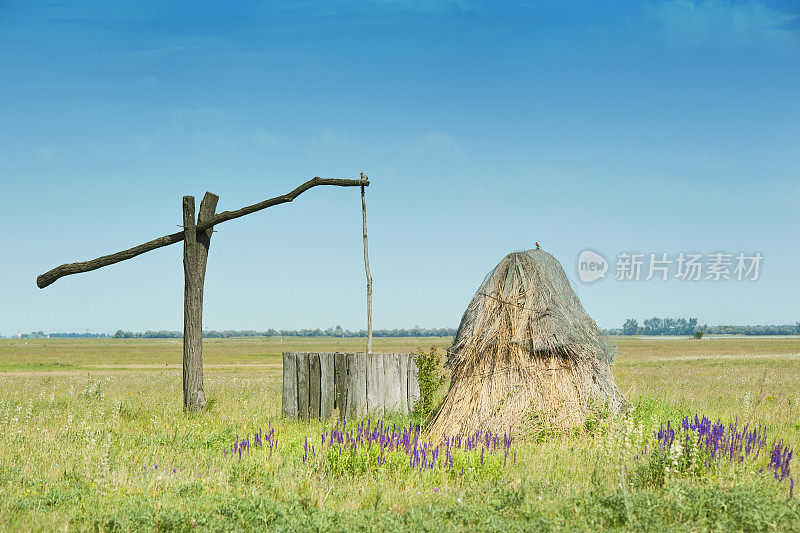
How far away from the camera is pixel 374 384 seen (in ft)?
36.6

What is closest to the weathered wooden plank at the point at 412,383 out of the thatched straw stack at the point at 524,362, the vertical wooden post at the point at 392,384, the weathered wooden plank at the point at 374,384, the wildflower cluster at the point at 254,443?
the vertical wooden post at the point at 392,384

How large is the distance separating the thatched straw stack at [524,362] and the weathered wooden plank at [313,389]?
8.58 ft

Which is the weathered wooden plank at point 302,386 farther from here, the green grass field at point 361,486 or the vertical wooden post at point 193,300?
the vertical wooden post at point 193,300

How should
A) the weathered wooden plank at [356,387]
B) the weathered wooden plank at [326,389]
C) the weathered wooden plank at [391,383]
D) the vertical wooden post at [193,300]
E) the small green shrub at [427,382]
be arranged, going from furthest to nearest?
the vertical wooden post at [193,300] → the weathered wooden plank at [391,383] → the weathered wooden plank at [326,389] → the weathered wooden plank at [356,387] → the small green shrub at [427,382]

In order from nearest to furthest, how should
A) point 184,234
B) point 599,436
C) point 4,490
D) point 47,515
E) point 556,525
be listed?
point 556,525, point 47,515, point 4,490, point 599,436, point 184,234

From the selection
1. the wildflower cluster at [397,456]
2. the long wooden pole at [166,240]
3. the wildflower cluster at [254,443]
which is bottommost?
the wildflower cluster at [254,443]

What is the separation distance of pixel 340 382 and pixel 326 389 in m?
0.31

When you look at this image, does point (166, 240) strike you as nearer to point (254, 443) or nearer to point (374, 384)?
point (374, 384)

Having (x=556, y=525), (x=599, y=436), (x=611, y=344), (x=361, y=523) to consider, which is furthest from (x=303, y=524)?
(x=611, y=344)

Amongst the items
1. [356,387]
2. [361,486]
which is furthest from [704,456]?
[356,387]

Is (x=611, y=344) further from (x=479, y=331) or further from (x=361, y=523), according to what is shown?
(x=361, y=523)

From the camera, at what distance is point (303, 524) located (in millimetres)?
4910

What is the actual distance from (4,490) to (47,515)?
4.25 feet

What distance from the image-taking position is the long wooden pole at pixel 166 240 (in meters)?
12.2
